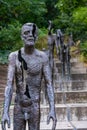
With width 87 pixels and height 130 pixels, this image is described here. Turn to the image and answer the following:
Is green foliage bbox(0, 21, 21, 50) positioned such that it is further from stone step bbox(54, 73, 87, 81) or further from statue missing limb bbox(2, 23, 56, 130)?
statue missing limb bbox(2, 23, 56, 130)

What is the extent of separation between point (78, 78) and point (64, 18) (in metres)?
9.71

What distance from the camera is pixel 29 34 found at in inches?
189

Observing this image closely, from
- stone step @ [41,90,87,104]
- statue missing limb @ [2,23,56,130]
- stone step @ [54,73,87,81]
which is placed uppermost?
statue missing limb @ [2,23,56,130]

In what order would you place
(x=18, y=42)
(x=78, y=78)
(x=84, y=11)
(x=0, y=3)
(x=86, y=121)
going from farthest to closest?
(x=0, y=3)
(x=18, y=42)
(x=78, y=78)
(x=84, y=11)
(x=86, y=121)

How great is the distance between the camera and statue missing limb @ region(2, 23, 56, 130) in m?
4.75

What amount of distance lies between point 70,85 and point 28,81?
29.5 ft

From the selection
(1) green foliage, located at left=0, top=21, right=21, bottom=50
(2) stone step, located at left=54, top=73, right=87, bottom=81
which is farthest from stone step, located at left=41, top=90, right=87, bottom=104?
(1) green foliage, located at left=0, top=21, right=21, bottom=50

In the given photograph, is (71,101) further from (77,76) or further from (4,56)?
(4,56)

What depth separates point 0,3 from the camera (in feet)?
59.0

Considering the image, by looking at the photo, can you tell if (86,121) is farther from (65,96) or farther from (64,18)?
(64,18)

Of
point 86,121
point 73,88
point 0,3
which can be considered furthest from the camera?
point 0,3

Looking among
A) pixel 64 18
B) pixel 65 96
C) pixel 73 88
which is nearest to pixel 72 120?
pixel 65 96

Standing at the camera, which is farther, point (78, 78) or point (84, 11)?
point (78, 78)

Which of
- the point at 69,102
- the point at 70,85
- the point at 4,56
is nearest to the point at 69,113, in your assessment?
the point at 69,102
